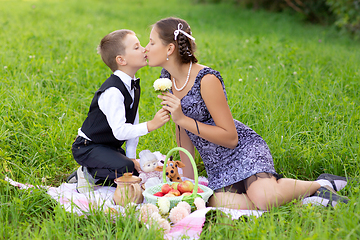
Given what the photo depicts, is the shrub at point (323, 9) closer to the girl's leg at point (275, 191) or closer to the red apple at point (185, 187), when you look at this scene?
the girl's leg at point (275, 191)

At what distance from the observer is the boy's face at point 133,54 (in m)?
2.83

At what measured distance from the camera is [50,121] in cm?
358

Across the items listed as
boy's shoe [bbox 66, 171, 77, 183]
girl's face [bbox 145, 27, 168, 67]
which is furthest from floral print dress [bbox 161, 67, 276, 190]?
boy's shoe [bbox 66, 171, 77, 183]

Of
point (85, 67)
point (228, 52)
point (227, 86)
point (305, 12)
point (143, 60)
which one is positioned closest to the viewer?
point (143, 60)

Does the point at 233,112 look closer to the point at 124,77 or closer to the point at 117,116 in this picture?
the point at 124,77

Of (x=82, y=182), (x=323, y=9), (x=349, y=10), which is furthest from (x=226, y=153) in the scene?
(x=323, y=9)

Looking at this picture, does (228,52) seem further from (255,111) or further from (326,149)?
(326,149)

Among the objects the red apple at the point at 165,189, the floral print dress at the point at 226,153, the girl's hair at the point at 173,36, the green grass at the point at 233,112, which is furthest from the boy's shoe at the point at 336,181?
the girl's hair at the point at 173,36

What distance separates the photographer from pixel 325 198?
97.3 inches

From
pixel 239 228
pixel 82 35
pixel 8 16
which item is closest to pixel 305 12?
pixel 82 35

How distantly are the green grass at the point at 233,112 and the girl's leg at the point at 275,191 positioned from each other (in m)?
0.10

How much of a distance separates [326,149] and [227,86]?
5.53ft

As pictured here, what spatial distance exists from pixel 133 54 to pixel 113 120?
60 centimetres

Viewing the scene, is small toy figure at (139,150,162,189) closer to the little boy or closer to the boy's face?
the little boy
